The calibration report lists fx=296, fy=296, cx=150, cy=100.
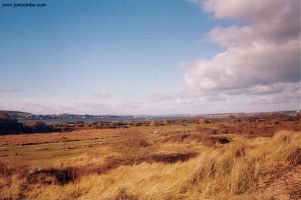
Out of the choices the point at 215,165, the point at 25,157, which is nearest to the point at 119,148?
the point at 25,157

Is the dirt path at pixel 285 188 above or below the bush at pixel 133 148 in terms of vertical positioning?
above

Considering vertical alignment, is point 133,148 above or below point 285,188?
Answer: below

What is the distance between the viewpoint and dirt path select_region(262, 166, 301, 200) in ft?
16.5

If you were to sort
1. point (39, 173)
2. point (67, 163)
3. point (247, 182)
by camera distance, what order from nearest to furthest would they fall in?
point (247, 182)
point (39, 173)
point (67, 163)

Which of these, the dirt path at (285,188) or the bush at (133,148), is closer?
the dirt path at (285,188)

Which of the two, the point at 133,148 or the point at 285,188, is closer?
the point at 285,188

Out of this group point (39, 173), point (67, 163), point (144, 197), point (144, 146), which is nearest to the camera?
point (144, 197)

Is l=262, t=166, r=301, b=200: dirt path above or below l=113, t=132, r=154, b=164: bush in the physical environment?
above

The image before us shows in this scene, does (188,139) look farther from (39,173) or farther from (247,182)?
(247,182)

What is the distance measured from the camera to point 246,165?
6535 millimetres

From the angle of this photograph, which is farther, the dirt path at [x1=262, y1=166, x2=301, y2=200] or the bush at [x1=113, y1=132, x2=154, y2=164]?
the bush at [x1=113, y1=132, x2=154, y2=164]

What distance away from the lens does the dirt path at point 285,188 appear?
502 centimetres

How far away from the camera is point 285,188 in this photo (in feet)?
18.1

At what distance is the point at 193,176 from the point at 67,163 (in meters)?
20.3
